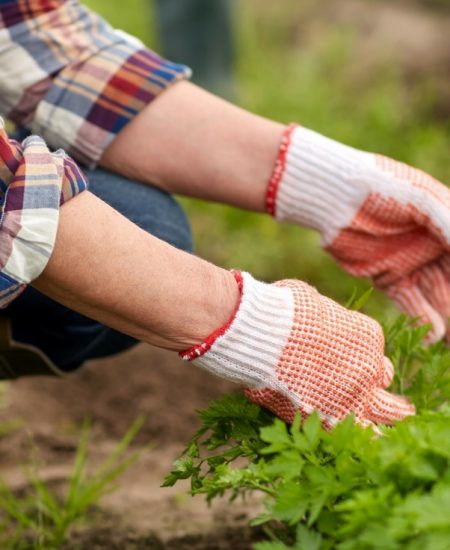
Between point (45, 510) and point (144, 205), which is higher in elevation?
point (144, 205)

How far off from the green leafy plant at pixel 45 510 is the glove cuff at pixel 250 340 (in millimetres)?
646

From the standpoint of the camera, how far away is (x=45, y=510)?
189cm

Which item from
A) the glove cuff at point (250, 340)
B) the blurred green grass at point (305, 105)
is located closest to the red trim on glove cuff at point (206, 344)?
the glove cuff at point (250, 340)

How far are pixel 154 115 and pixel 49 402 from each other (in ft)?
3.14

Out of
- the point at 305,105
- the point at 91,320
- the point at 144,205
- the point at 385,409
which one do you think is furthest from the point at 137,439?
the point at 305,105

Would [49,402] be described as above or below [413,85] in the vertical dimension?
→ below

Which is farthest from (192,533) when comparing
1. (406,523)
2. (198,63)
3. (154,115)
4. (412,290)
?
(198,63)

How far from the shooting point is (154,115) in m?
1.82

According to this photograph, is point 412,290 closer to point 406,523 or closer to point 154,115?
point 154,115

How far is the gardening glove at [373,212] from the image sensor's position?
1680mm

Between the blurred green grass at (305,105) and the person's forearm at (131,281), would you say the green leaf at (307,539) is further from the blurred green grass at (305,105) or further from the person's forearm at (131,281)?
the blurred green grass at (305,105)

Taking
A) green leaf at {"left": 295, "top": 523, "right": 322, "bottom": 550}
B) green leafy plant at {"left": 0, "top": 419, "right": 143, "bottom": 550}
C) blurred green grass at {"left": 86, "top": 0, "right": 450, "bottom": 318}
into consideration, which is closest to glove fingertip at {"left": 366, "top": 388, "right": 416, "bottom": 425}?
green leaf at {"left": 295, "top": 523, "right": 322, "bottom": 550}

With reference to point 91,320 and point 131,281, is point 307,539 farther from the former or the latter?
point 91,320

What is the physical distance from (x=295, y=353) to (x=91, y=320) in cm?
53
